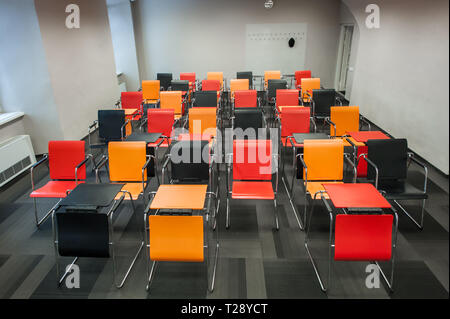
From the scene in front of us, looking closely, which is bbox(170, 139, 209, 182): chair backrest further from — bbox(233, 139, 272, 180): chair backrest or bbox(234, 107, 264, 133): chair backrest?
bbox(234, 107, 264, 133): chair backrest

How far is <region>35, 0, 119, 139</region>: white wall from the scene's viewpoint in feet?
20.3

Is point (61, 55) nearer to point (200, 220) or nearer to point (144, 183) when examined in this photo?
point (144, 183)

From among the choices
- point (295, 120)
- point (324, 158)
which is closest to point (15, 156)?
point (295, 120)

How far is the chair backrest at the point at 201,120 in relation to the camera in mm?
5770

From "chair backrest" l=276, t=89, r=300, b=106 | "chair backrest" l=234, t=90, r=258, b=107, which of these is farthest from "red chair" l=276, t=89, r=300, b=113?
"chair backrest" l=234, t=90, r=258, b=107

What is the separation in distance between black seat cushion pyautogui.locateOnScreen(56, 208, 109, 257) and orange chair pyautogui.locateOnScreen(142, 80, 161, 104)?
5.66 metres

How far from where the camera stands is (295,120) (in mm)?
5551

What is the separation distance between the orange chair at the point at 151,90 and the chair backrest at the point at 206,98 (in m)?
1.77

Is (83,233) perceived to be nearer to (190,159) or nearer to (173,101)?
(190,159)

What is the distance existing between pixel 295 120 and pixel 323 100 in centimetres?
181

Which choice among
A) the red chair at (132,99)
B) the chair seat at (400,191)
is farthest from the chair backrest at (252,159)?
the red chair at (132,99)

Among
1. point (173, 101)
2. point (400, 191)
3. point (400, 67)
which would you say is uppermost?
point (400, 67)

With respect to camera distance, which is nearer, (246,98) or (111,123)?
(111,123)
